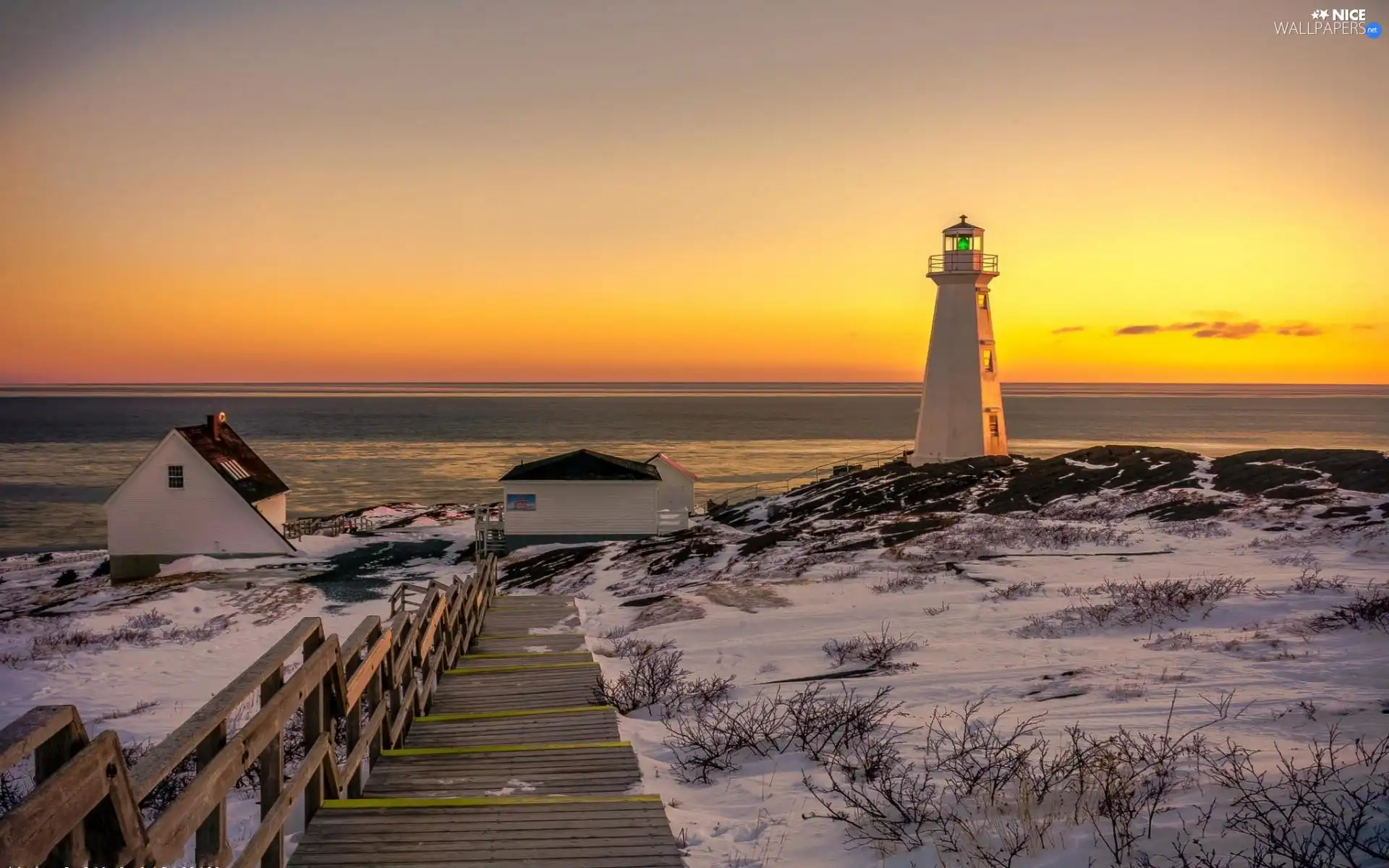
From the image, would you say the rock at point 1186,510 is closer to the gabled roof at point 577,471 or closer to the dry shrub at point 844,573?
the dry shrub at point 844,573

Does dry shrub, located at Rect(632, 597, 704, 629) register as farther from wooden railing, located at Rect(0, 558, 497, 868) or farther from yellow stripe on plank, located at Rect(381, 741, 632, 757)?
yellow stripe on plank, located at Rect(381, 741, 632, 757)

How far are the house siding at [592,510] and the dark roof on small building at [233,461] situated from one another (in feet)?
34.2

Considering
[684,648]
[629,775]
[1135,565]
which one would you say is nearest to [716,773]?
[629,775]

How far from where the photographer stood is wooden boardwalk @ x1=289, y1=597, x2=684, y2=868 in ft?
14.4

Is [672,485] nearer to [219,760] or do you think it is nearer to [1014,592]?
[1014,592]

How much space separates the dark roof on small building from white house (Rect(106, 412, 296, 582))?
0.07 meters

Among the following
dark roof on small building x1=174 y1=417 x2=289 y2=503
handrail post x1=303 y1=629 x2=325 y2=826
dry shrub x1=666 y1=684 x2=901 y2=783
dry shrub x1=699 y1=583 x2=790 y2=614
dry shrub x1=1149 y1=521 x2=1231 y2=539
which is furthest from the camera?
dark roof on small building x1=174 y1=417 x2=289 y2=503

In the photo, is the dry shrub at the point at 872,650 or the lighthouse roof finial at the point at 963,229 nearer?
the dry shrub at the point at 872,650

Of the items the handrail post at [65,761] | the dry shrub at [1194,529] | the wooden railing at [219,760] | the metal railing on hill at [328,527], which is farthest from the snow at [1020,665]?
the metal railing on hill at [328,527]

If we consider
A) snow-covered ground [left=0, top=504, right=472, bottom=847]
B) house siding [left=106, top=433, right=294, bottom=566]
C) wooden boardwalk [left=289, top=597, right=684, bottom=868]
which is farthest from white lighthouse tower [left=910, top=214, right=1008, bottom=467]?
wooden boardwalk [left=289, top=597, right=684, bottom=868]

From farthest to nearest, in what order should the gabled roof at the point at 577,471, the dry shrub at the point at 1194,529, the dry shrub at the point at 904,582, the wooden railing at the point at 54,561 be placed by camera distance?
the gabled roof at the point at 577,471 < the wooden railing at the point at 54,561 < the dry shrub at the point at 1194,529 < the dry shrub at the point at 904,582

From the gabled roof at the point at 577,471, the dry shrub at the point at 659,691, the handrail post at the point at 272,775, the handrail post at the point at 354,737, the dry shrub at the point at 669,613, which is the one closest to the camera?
the handrail post at the point at 272,775

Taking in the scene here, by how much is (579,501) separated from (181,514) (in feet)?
52.6

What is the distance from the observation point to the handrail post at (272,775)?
3.97 metres
